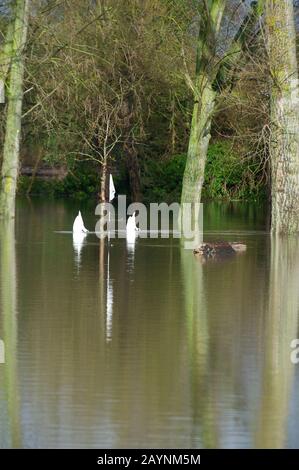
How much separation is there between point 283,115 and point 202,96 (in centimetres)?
225

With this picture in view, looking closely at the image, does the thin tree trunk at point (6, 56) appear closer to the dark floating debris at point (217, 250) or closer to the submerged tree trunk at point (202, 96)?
the submerged tree trunk at point (202, 96)

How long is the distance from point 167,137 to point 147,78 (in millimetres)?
3616

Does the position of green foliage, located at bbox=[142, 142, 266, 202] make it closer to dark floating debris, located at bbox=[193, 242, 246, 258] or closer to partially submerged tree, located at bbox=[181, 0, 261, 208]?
partially submerged tree, located at bbox=[181, 0, 261, 208]

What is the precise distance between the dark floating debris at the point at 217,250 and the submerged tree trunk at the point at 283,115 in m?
4.21

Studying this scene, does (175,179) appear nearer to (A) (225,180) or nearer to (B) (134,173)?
(B) (134,173)

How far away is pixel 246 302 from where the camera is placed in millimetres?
15977

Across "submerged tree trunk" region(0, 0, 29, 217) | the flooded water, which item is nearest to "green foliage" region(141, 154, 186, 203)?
"submerged tree trunk" region(0, 0, 29, 217)

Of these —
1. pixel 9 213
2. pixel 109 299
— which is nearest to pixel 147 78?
pixel 9 213

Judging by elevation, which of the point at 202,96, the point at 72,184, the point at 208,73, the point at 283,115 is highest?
the point at 208,73

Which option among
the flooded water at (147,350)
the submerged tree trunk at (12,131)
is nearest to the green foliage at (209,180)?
the submerged tree trunk at (12,131)

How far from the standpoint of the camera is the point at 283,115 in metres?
27.2

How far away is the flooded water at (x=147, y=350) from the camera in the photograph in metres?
9.28

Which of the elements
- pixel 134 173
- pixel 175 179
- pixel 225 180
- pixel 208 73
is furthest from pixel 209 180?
pixel 208 73
